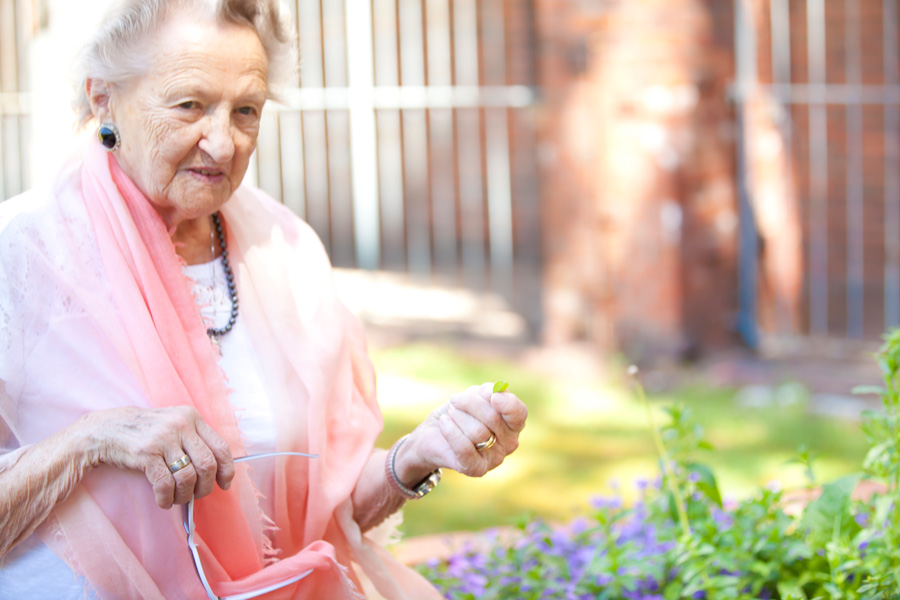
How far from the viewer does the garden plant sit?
1988 millimetres

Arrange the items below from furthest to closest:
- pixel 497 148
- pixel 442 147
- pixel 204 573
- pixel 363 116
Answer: pixel 442 147 → pixel 497 148 → pixel 363 116 → pixel 204 573

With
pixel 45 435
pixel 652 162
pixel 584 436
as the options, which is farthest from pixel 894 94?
pixel 45 435

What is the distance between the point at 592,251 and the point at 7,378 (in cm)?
393

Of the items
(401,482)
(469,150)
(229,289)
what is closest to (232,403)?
(229,289)

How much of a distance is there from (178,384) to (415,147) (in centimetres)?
816

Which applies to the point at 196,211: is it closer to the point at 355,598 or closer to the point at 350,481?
the point at 350,481

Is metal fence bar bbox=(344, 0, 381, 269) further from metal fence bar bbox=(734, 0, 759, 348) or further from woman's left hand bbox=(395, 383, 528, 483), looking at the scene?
woman's left hand bbox=(395, 383, 528, 483)

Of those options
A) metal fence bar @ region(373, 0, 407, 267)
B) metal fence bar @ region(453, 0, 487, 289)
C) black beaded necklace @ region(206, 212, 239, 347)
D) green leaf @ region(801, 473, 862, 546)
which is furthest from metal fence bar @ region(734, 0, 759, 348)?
metal fence bar @ region(373, 0, 407, 267)

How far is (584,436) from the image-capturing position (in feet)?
15.3

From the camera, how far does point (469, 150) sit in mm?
9414

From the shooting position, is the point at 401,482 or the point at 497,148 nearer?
the point at 401,482

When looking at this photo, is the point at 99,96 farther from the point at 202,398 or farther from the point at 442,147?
the point at 442,147

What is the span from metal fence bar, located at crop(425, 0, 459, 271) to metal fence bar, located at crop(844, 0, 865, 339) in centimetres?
345

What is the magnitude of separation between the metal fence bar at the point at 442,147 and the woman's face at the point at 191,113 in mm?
7214
